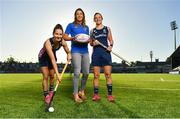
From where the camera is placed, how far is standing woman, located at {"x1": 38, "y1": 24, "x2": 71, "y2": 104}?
287 inches

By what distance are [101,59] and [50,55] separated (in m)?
1.86

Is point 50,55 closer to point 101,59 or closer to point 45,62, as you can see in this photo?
point 45,62

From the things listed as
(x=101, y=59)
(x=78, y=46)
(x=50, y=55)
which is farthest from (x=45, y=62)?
(x=101, y=59)

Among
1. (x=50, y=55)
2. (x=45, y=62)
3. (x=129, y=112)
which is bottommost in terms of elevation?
(x=129, y=112)

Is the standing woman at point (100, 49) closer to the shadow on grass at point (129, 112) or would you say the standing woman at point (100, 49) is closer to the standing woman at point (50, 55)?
the standing woman at point (50, 55)

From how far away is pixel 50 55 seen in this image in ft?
23.7

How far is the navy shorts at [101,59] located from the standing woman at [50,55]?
3.43 ft

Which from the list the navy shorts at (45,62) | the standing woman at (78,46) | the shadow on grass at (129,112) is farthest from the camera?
the standing woman at (78,46)

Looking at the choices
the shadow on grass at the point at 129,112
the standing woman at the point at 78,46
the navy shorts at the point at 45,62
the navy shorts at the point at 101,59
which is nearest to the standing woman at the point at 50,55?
the navy shorts at the point at 45,62

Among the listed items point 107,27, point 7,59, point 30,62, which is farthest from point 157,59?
point 107,27

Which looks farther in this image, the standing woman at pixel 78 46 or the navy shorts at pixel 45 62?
the standing woman at pixel 78 46

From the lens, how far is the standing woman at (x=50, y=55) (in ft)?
23.9

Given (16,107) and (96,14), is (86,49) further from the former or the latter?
(16,107)

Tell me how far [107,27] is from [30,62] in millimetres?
137203
